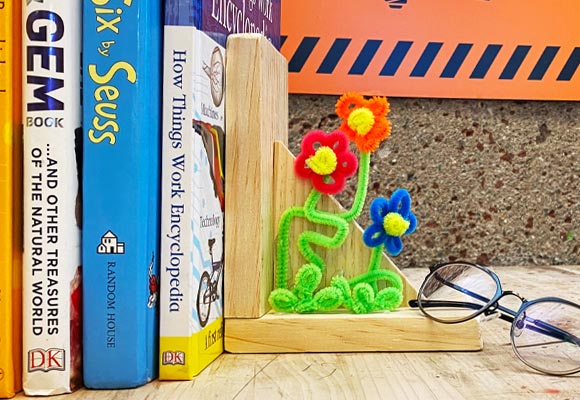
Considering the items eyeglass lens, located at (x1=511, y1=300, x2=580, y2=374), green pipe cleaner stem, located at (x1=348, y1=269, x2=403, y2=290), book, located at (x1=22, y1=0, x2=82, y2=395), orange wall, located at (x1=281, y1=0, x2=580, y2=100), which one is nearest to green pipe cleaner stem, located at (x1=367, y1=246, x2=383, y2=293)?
green pipe cleaner stem, located at (x1=348, y1=269, x2=403, y2=290)

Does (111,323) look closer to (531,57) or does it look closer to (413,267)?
(413,267)

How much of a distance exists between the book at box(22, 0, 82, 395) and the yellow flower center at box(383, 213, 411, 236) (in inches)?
9.3

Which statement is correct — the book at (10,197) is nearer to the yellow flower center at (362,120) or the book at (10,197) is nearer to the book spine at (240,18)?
the book spine at (240,18)

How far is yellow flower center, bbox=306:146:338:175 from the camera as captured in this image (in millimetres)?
461

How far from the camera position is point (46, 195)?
359 mm

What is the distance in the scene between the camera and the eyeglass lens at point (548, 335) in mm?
420

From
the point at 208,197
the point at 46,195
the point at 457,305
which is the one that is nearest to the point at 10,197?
the point at 46,195

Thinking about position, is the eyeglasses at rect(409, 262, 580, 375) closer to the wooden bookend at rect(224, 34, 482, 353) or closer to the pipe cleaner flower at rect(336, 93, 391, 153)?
the wooden bookend at rect(224, 34, 482, 353)

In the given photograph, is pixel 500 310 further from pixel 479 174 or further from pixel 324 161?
pixel 479 174

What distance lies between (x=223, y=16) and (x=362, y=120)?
0.46 ft

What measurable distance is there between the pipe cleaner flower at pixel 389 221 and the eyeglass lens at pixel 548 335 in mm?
106

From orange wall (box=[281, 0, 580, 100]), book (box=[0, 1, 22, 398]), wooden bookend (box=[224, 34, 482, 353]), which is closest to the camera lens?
book (box=[0, 1, 22, 398])

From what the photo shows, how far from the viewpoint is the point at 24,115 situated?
0.36 meters

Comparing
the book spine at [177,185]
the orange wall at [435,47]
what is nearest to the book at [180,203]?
the book spine at [177,185]
